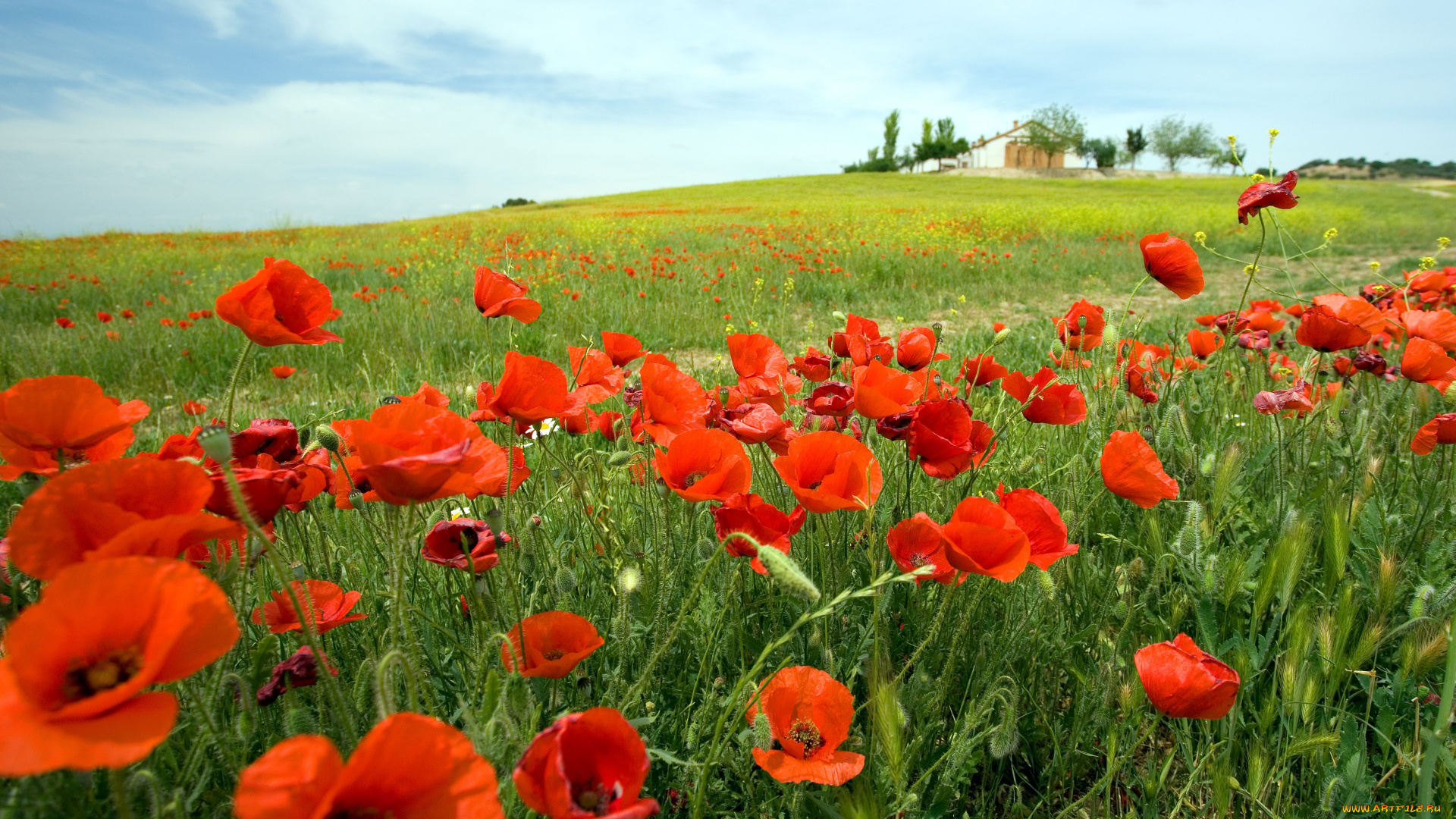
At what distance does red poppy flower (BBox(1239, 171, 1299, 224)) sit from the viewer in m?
1.92

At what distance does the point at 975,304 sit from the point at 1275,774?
7752 millimetres

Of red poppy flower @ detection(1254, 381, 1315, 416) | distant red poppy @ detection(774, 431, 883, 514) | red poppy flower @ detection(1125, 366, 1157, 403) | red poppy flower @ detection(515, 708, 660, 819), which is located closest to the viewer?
red poppy flower @ detection(515, 708, 660, 819)

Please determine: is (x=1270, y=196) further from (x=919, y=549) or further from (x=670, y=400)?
(x=670, y=400)

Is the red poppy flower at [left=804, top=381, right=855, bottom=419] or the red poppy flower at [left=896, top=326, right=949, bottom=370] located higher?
the red poppy flower at [left=896, top=326, right=949, bottom=370]

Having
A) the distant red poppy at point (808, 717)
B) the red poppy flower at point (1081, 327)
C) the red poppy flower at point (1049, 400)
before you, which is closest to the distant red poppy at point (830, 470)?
the distant red poppy at point (808, 717)

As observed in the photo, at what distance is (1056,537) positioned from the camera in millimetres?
1119

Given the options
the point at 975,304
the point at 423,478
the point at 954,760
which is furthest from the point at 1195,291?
the point at 975,304

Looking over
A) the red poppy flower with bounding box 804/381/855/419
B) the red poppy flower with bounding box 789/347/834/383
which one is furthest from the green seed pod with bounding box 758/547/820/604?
the red poppy flower with bounding box 789/347/834/383

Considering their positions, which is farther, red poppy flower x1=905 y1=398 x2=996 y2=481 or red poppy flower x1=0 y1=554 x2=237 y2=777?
red poppy flower x1=905 y1=398 x2=996 y2=481

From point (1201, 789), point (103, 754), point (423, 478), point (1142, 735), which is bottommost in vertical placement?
point (1201, 789)

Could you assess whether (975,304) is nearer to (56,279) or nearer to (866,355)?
(866,355)

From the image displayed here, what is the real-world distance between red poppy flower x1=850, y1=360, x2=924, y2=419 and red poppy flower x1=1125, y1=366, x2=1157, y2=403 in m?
1.26

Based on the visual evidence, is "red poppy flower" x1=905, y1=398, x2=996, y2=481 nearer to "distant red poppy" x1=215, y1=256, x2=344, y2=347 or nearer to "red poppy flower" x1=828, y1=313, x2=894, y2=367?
"red poppy flower" x1=828, y1=313, x2=894, y2=367

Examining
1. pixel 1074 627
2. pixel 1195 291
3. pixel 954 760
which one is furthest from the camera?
pixel 1195 291
